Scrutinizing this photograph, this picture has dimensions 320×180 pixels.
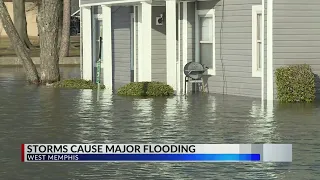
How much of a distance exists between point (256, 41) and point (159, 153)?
12000 mm

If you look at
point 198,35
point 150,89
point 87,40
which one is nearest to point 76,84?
point 87,40

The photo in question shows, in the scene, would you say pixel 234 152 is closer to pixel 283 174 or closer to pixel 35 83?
pixel 283 174

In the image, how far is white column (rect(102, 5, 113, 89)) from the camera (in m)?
29.9

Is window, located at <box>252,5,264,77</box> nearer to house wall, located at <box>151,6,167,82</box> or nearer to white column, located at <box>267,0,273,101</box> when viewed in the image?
white column, located at <box>267,0,273,101</box>

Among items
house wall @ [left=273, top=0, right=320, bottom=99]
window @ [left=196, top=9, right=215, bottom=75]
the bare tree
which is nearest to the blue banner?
house wall @ [left=273, top=0, right=320, bottom=99]

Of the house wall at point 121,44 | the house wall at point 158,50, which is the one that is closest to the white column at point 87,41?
the house wall at point 121,44

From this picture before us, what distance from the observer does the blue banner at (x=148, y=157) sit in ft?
41.0

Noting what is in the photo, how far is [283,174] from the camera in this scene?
1328cm

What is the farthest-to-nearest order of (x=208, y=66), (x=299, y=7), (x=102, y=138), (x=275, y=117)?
(x=208, y=66) < (x=299, y=7) < (x=275, y=117) < (x=102, y=138)

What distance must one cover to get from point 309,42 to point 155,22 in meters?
7.15

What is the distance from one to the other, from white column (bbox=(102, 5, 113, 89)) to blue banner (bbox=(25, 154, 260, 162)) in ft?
52.9

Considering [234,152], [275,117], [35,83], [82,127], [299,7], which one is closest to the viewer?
[234,152]

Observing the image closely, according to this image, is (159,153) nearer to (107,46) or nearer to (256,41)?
(256,41)

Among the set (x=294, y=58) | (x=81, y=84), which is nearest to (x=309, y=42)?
(x=294, y=58)
